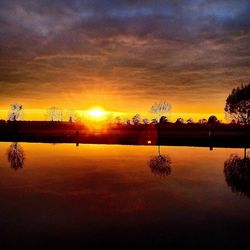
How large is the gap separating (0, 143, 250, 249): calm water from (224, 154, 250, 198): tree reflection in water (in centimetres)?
5

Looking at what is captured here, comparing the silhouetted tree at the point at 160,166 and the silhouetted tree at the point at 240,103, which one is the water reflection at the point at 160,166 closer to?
the silhouetted tree at the point at 160,166

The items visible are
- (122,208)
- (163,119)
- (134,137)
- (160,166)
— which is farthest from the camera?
(163,119)

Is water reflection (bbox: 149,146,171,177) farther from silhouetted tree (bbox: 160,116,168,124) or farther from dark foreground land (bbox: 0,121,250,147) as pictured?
silhouetted tree (bbox: 160,116,168,124)

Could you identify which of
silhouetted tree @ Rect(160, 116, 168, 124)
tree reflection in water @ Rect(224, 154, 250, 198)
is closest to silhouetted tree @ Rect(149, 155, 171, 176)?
tree reflection in water @ Rect(224, 154, 250, 198)

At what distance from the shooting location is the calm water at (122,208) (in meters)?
8.23

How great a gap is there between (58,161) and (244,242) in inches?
639

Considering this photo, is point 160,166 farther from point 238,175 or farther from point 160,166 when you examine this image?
point 238,175

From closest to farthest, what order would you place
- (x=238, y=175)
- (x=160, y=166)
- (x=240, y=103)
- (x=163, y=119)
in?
(x=238, y=175) → (x=160, y=166) → (x=240, y=103) → (x=163, y=119)

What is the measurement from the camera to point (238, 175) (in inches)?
679

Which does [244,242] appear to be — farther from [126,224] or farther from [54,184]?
[54,184]

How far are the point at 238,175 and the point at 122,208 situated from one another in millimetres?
8821

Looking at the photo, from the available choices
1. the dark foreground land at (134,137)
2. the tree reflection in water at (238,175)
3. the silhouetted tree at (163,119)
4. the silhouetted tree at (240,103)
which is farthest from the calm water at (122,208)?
the silhouetted tree at (163,119)

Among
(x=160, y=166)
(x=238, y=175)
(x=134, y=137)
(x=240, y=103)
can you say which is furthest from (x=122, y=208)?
(x=240, y=103)

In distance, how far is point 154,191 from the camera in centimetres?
1347
